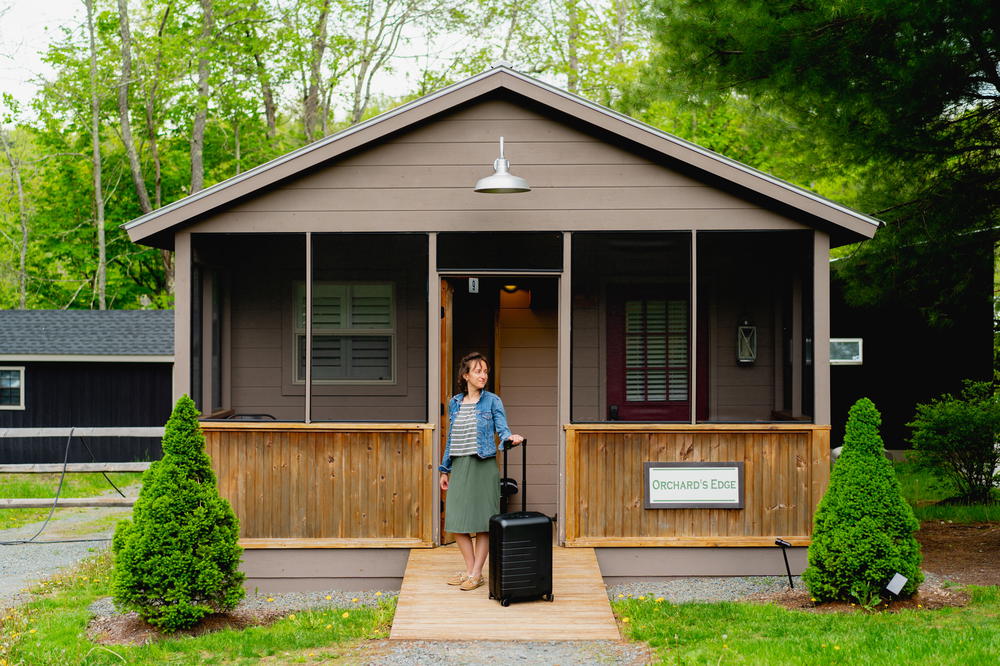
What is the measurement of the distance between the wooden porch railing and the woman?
1.00 meters

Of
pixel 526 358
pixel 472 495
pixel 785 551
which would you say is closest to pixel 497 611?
pixel 472 495

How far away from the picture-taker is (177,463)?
21.8 ft

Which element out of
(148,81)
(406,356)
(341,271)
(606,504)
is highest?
(148,81)

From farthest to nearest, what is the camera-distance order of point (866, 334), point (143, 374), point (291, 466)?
1. point (143, 374)
2. point (866, 334)
3. point (291, 466)

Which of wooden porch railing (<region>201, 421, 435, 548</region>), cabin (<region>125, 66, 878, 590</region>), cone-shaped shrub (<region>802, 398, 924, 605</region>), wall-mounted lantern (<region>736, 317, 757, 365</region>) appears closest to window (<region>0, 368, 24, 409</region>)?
cabin (<region>125, 66, 878, 590</region>)

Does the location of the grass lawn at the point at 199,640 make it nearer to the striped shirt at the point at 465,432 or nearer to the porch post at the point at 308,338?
the striped shirt at the point at 465,432

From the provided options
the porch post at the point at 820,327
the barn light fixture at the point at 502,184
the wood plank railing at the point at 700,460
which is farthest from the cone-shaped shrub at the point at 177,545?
the porch post at the point at 820,327

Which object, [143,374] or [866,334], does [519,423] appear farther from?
[143,374]

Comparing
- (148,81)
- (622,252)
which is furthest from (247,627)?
(148,81)

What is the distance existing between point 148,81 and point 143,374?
8828mm

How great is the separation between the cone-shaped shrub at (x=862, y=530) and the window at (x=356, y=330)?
4332 millimetres

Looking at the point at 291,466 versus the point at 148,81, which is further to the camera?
the point at 148,81

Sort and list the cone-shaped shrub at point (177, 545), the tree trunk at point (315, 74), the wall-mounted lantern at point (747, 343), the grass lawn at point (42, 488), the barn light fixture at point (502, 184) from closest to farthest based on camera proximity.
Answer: the cone-shaped shrub at point (177, 545)
the barn light fixture at point (502, 184)
the wall-mounted lantern at point (747, 343)
the grass lawn at point (42, 488)
the tree trunk at point (315, 74)

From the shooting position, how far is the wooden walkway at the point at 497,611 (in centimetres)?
618
